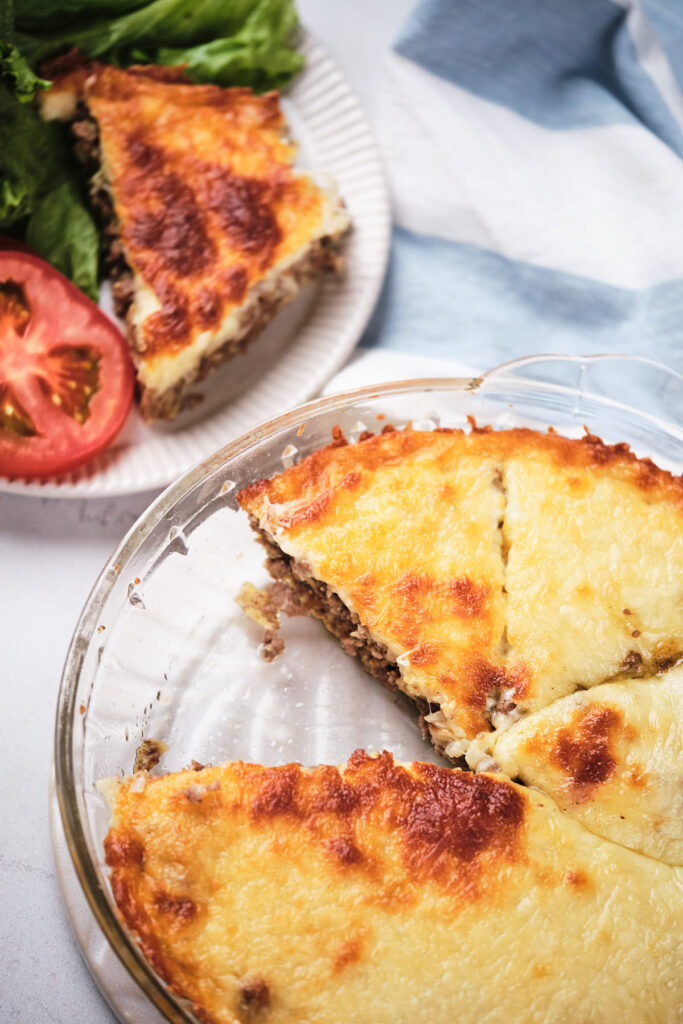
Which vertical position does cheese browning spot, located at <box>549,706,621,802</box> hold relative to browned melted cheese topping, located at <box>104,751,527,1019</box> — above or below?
below

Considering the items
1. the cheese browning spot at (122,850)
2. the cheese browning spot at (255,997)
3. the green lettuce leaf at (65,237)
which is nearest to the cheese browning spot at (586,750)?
the cheese browning spot at (255,997)

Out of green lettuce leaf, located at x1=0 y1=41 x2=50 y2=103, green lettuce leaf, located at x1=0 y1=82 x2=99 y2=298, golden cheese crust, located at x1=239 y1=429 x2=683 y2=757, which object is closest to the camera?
golden cheese crust, located at x1=239 y1=429 x2=683 y2=757

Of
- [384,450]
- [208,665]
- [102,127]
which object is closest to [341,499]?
[384,450]

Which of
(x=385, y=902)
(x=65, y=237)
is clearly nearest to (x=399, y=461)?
(x=385, y=902)

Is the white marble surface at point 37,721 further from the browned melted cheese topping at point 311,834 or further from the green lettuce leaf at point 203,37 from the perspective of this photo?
the green lettuce leaf at point 203,37

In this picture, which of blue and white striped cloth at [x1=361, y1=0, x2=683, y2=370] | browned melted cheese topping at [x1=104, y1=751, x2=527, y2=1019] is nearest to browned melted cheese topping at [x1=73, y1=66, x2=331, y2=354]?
blue and white striped cloth at [x1=361, y1=0, x2=683, y2=370]

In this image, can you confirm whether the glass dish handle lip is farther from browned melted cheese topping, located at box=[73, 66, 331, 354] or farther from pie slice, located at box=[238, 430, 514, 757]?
browned melted cheese topping, located at box=[73, 66, 331, 354]

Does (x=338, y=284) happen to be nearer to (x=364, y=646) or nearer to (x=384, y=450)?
(x=384, y=450)
